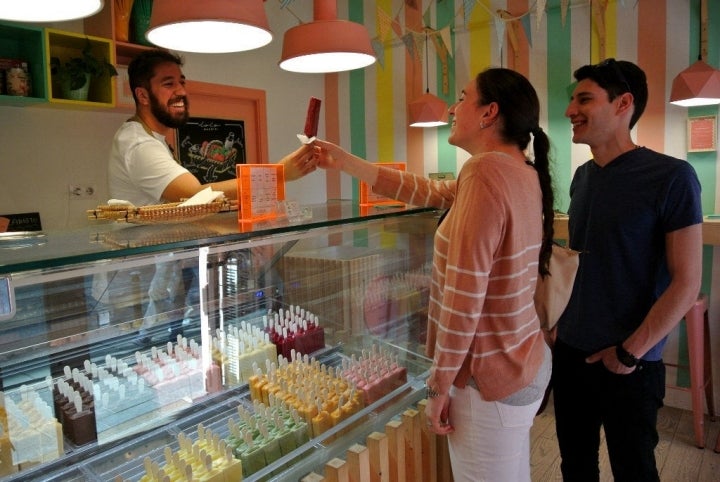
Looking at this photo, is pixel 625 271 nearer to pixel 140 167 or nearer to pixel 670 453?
pixel 140 167

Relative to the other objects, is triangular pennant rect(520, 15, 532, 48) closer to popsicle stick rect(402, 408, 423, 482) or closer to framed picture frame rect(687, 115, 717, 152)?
framed picture frame rect(687, 115, 717, 152)

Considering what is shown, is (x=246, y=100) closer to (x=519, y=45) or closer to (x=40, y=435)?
(x=519, y=45)

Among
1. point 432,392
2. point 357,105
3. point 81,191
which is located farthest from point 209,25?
point 357,105

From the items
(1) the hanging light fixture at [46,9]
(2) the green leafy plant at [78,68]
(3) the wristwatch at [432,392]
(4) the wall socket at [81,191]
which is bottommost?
(3) the wristwatch at [432,392]

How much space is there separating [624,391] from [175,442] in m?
1.45

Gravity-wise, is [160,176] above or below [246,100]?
below

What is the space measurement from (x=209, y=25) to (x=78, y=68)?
1.81 metres

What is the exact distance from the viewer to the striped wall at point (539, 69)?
147 inches

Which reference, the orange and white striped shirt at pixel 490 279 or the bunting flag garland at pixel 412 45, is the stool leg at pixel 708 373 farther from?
the bunting flag garland at pixel 412 45

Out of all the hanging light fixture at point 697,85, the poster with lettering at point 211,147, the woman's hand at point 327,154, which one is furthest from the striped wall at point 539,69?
the woman's hand at point 327,154

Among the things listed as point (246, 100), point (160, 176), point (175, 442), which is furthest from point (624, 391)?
point (246, 100)

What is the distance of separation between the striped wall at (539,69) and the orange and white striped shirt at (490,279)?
7.32ft

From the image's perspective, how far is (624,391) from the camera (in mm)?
1799

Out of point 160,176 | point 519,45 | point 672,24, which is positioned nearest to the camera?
point 160,176
